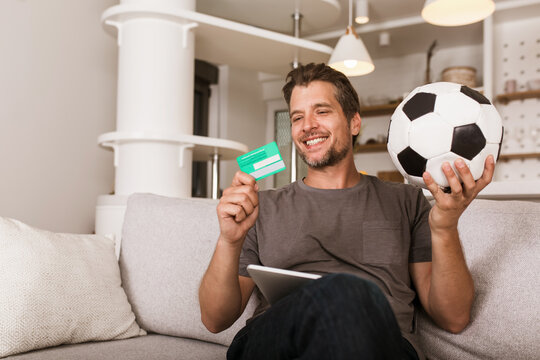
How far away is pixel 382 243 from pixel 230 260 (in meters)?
0.38

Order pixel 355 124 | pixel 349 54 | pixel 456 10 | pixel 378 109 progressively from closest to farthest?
→ pixel 355 124 < pixel 456 10 < pixel 349 54 < pixel 378 109

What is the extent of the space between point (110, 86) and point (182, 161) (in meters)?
1.12

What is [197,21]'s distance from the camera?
2361 mm

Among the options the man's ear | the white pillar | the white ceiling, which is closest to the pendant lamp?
the white ceiling

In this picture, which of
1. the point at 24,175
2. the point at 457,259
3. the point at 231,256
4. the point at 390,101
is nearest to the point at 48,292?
the point at 231,256

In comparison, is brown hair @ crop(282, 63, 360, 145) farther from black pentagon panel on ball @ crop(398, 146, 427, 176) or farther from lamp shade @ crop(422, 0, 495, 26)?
lamp shade @ crop(422, 0, 495, 26)

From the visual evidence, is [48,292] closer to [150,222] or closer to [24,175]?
[150,222]

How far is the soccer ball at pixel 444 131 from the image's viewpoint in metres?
0.90

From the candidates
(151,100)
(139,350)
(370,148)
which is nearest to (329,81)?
(139,350)

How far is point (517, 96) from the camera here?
382cm

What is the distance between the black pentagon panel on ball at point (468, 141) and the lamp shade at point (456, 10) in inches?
59.4

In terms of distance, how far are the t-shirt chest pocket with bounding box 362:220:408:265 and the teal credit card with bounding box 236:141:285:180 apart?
319 mm

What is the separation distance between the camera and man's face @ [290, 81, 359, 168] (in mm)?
1283

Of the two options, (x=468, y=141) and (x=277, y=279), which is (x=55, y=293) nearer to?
(x=277, y=279)
